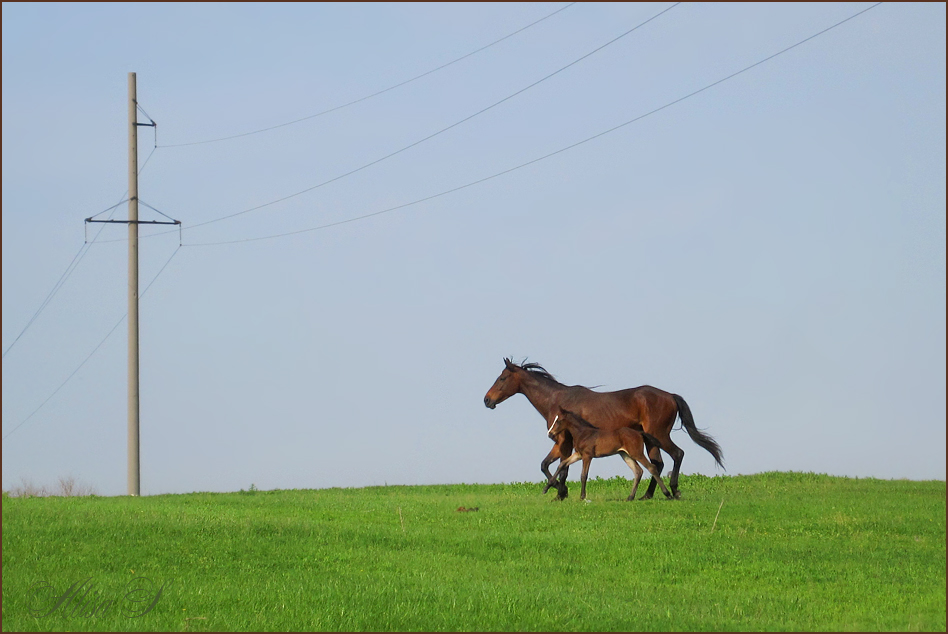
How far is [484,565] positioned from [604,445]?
22.3ft

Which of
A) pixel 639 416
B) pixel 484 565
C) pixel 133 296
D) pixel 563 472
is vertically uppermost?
pixel 133 296

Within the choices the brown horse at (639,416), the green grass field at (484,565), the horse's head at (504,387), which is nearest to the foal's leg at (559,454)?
the brown horse at (639,416)

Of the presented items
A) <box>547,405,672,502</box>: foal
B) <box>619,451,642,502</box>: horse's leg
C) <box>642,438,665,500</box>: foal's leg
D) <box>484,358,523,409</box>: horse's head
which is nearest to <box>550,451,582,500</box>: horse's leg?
<box>547,405,672,502</box>: foal

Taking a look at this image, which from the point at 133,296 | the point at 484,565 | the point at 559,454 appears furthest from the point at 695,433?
the point at 133,296

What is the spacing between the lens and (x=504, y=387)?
24.6 m

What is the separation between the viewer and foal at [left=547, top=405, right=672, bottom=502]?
21.8 m

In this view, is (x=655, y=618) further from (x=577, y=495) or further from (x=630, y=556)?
(x=577, y=495)

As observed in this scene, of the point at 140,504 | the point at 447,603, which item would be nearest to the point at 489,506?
the point at 140,504

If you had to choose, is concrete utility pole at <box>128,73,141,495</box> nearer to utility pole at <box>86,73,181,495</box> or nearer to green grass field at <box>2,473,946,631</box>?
utility pole at <box>86,73,181,495</box>

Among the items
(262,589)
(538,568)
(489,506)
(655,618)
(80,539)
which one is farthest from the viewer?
(489,506)

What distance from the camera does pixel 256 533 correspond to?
1780 centimetres

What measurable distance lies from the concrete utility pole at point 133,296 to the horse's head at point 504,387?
10.3 m

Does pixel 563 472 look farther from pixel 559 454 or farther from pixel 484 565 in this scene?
pixel 484 565

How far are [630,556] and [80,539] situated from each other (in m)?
8.92
